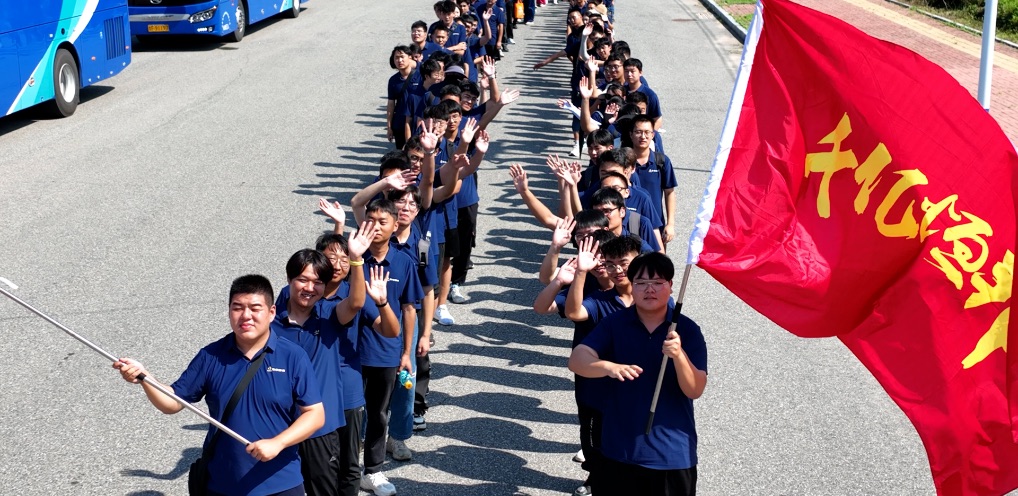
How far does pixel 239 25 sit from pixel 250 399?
65.2ft

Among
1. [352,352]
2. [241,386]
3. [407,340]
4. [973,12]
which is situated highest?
[241,386]

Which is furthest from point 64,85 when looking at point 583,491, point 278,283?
point 583,491

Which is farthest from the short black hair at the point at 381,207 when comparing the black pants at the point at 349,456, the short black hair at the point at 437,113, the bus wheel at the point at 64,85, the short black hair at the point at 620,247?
the bus wheel at the point at 64,85

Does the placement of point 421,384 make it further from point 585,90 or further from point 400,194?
point 585,90

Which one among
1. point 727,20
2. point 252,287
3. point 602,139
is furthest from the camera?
point 727,20

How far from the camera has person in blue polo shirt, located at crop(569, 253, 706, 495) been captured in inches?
214

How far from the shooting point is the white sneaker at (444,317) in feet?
31.7

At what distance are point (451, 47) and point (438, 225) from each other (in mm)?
7175

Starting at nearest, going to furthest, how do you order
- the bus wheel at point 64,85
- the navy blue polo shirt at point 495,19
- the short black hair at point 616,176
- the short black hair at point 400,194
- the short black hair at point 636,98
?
the short black hair at point 400,194 < the short black hair at point 616,176 < the short black hair at point 636,98 < the bus wheel at point 64,85 < the navy blue polo shirt at point 495,19

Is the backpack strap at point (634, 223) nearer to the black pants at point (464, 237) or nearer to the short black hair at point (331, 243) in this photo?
the black pants at point (464, 237)

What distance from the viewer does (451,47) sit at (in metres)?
15.7

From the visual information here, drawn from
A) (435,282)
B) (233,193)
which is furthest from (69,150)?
(435,282)

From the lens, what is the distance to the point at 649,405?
5.45 metres

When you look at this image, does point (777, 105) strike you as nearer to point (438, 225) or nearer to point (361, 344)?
point (361, 344)
